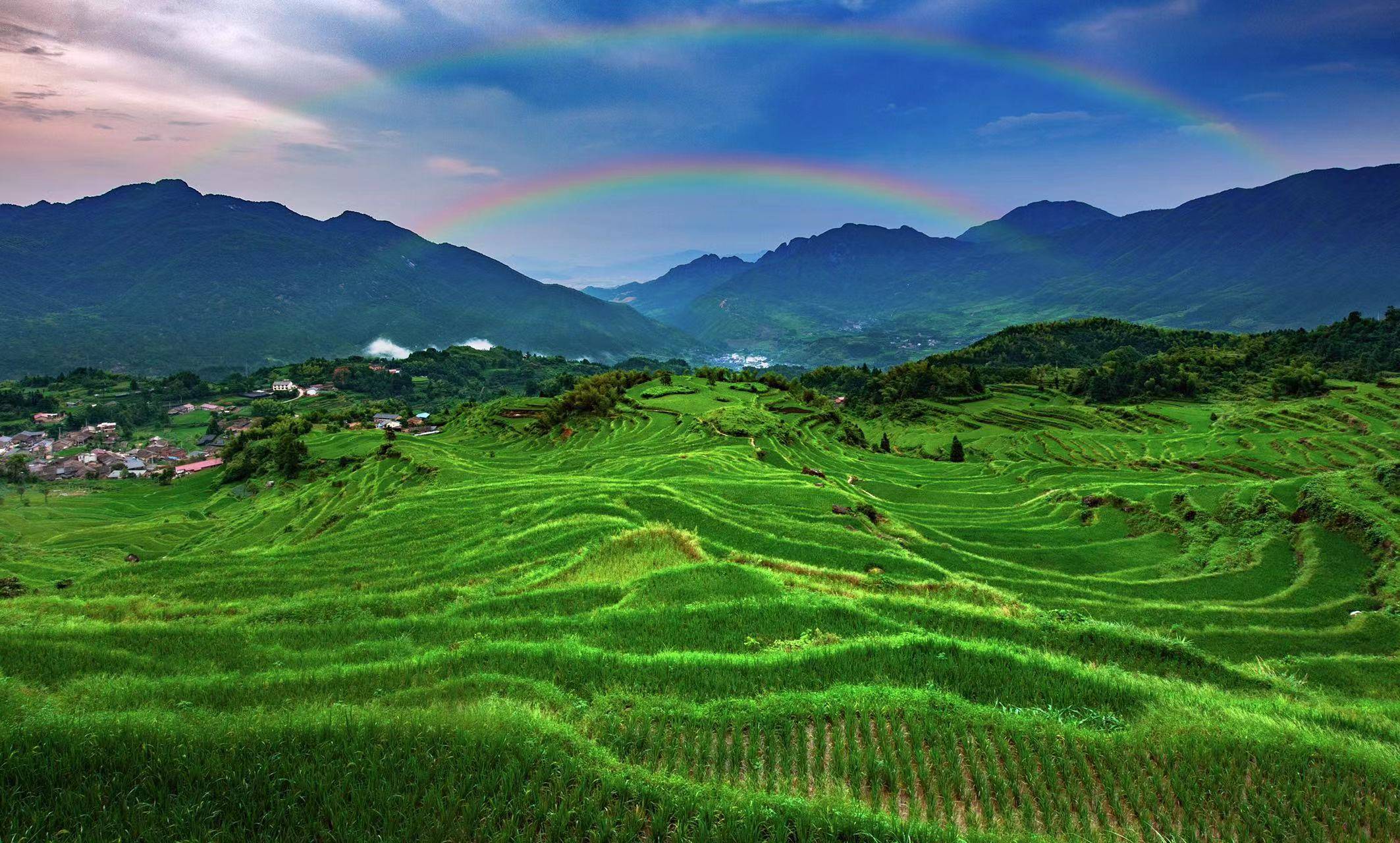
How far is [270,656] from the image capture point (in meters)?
9.52

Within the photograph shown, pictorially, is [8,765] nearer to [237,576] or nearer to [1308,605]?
[237,576]

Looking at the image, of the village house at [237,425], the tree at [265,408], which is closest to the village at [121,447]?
the village house at [237,425]

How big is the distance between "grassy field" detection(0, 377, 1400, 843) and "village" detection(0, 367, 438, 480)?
72.2m

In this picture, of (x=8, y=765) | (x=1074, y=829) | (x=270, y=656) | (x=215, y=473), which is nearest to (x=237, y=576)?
(x=270, y=656)

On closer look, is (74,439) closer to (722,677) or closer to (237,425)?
(237,425)

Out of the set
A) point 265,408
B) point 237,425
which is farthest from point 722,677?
point 265,408

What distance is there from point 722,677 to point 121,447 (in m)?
162

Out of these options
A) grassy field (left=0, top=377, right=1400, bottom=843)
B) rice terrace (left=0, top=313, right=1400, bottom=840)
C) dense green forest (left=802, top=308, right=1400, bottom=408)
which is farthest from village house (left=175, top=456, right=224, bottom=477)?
dense green forest (left=802, top=308, right=1400, bottom=408)

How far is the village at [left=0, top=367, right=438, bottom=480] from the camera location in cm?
8888

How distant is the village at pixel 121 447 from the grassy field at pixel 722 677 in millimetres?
72165

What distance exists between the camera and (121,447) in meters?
115

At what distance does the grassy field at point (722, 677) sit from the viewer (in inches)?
197

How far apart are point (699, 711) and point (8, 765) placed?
6589mm

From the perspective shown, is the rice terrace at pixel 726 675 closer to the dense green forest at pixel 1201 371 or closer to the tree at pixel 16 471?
the tree at pixel 16 471
